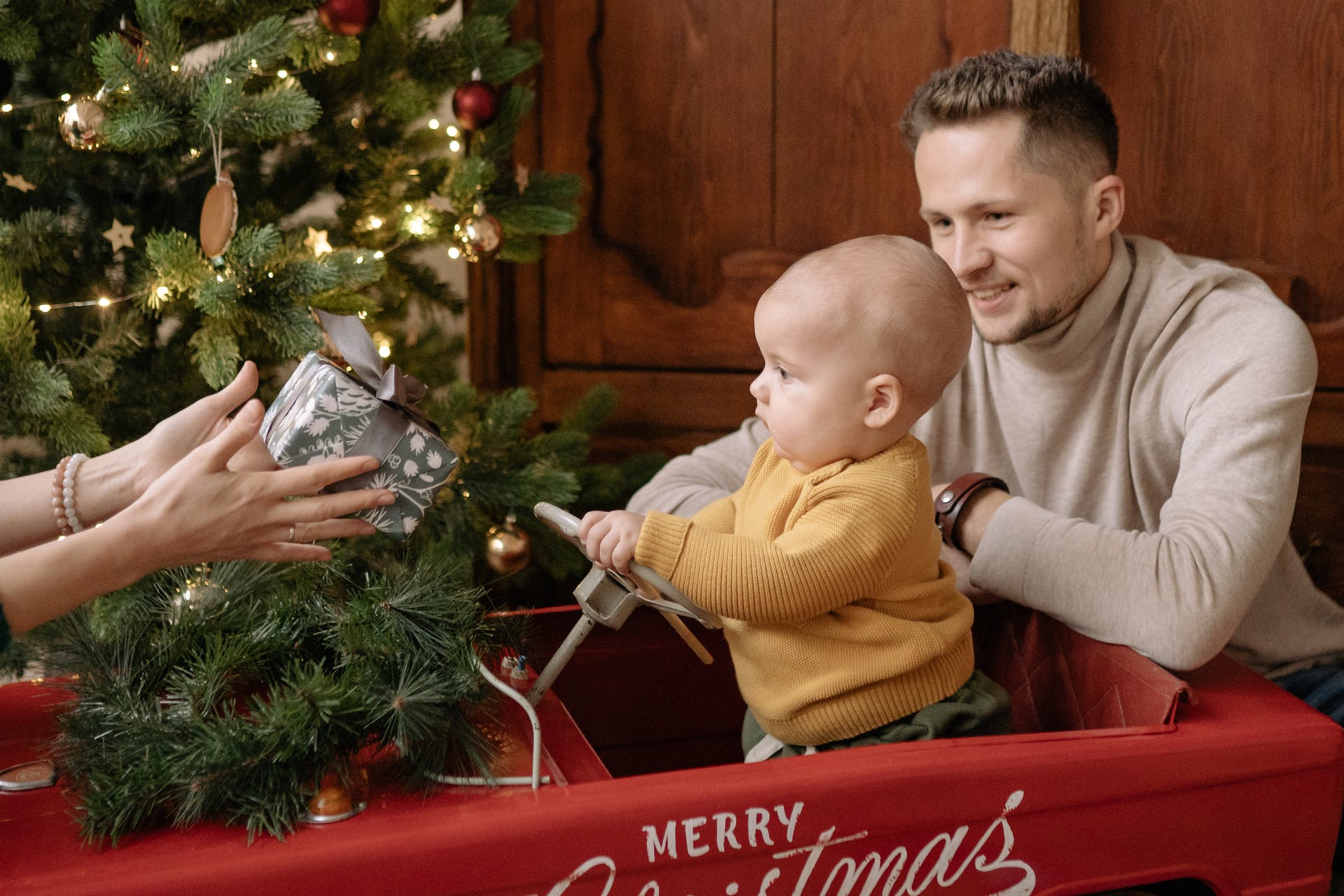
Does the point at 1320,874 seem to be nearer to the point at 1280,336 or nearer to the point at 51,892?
the point at 1280,336

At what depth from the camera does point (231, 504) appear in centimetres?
101

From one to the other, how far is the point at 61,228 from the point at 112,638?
77 cm

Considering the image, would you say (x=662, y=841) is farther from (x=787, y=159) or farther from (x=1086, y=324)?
(x=787, y=159)

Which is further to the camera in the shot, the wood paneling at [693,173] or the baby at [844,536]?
the wood paneling at [693,173]

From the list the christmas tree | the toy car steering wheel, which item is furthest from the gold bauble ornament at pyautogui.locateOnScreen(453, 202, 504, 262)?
the toy car steering wheel

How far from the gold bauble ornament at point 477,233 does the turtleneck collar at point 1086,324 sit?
752 millimetres

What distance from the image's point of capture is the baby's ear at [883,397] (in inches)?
42.5

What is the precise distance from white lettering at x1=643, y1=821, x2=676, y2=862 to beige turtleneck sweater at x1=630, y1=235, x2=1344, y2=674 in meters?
0.53

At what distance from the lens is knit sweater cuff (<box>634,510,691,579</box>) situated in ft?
3.39

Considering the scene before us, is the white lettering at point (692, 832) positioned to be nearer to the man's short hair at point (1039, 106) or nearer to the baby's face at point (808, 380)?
the baby's face at point (808, 380)

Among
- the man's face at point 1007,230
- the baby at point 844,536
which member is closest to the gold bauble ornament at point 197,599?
the baby at point 844,536

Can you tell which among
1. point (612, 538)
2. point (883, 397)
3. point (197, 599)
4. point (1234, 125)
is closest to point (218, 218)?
point (197, 599)

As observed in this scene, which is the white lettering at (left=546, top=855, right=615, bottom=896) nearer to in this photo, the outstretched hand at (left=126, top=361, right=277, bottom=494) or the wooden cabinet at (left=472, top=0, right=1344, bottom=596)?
the outstretched hand at (left=126, top=361, right=277, bottom=494)

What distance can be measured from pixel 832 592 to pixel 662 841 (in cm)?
27
